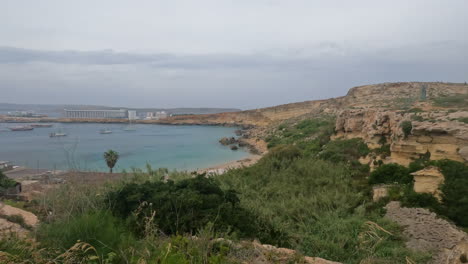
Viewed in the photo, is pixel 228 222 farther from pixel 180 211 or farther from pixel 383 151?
pixel 383 151

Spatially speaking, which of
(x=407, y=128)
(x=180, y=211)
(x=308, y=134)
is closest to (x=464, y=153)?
(x=407, y=128)

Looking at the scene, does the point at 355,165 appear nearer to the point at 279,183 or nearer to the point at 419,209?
the point at 279,183

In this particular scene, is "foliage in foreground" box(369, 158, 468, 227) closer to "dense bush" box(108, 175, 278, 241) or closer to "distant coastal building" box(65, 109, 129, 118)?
"dense bush" box(108, 175, 278, 241)

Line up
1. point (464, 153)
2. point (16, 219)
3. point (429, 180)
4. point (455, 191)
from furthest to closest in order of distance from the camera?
point (464, 153) < point (429, 180) < point (455, 191) < point (16, 219)

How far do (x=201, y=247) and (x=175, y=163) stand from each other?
938 inches

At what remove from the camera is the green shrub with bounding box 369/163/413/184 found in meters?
8.26

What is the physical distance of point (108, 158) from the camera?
61.7 feet

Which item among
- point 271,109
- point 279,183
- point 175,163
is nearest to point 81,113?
point 271,109

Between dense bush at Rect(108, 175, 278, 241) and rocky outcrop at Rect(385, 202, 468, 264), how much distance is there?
317cm

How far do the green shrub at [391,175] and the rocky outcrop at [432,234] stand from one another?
6.07ft

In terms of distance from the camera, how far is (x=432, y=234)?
560 centimetres

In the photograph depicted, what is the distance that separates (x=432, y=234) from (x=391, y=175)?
11.0ft

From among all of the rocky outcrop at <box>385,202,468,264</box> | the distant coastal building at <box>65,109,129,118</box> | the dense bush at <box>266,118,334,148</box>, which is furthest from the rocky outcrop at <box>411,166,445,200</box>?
the distant coastal building at <box>65,109,129,118</box>

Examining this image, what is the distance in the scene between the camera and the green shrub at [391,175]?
8258 millimetres
